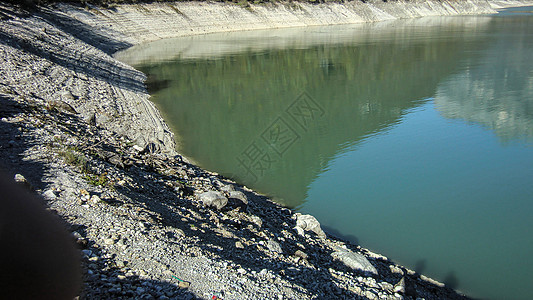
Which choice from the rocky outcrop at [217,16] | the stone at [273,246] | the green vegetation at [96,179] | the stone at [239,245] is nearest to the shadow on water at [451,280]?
the stone at [273,246]

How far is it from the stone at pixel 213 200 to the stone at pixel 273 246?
1883 mm

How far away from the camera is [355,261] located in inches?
306

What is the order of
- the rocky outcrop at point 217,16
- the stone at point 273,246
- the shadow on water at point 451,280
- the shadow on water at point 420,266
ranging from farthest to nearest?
the rocky outcrop at point 217,16, the shadow on water at point 420,266, the shadow on water at point 451,280, the stone at point 273,246

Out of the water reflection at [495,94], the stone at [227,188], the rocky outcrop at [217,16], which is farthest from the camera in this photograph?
the rocky outcrop at [217,16]

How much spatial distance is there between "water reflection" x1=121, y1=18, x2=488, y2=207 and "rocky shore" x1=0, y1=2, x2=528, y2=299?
1.63 meters

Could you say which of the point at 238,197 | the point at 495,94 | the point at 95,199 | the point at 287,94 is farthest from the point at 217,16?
the point at 95,199

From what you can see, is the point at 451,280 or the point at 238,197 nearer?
the point at 451,280

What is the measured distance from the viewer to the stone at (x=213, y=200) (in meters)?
9.35

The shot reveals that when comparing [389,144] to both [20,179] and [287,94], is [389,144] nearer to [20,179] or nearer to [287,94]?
[287,94]

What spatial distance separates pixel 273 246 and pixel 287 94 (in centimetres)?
1617

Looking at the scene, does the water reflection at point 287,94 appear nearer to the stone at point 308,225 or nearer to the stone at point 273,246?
A: the stone at point 308,225

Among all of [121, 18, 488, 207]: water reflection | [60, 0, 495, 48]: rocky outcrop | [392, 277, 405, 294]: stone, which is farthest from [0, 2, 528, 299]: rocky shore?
[60, 0, 495, 48]: rocky outcrop

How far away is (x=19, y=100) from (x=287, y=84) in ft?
51.8

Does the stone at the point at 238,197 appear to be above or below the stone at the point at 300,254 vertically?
above
